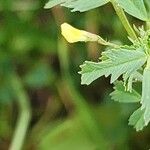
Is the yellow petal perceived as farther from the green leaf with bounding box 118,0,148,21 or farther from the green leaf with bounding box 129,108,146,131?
the green leaf with bounding box 129,108,146,131

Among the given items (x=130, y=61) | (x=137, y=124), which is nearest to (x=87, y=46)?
(x=137, y=124)

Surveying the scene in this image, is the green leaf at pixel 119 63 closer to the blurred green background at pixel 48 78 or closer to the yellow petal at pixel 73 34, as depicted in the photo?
the yellow petal at pixel 73 34

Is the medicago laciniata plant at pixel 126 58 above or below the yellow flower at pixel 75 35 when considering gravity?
below

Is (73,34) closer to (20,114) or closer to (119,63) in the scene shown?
(119,63)

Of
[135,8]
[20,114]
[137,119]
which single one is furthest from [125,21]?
[20,114]

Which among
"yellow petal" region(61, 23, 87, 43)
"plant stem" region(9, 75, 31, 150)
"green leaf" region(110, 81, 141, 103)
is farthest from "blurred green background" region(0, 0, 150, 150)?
"yellow petal" region(61, 23, 87, 43)

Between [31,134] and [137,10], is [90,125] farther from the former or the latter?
[137,10]

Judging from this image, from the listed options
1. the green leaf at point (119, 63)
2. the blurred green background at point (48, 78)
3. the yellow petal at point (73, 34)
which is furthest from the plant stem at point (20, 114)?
the green leaf at point (119, 63)

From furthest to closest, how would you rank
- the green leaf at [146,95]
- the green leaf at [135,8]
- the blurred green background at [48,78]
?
the blurred green background at [48,78] < the green leaf at [135,8] < the green leaf at [146,95]

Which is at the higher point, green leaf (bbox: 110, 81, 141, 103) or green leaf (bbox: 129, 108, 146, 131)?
green leaf (bbox: 110, 81, 141, 103)
